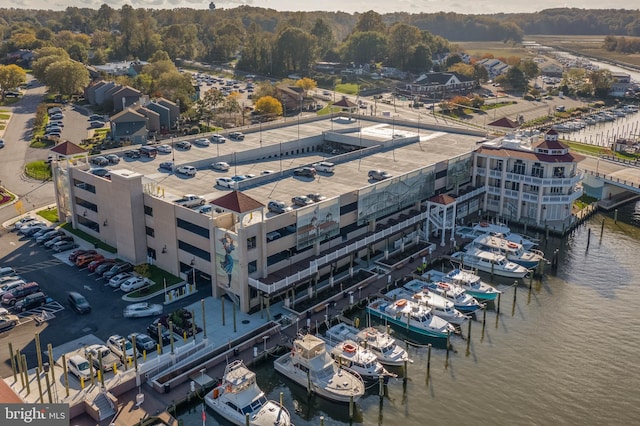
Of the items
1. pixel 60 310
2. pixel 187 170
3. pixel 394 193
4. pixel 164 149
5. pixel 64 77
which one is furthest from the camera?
pixel 64 77

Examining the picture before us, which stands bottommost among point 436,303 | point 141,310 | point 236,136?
point 436,303

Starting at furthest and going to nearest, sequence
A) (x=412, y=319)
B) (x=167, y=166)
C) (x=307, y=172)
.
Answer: (x=167, y=166)
(x=307, y=172)
(x=412, y=319)

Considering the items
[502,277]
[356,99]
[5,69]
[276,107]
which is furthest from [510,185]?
[5,69]

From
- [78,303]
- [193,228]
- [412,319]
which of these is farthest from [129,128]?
[412,319]

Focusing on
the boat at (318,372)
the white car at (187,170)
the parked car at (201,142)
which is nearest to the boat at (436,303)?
the boat at (318,372)

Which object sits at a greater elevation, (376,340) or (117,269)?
(117,269)

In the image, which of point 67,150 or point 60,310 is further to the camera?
point 67,150

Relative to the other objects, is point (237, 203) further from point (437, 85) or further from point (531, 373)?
point (437, 85)
